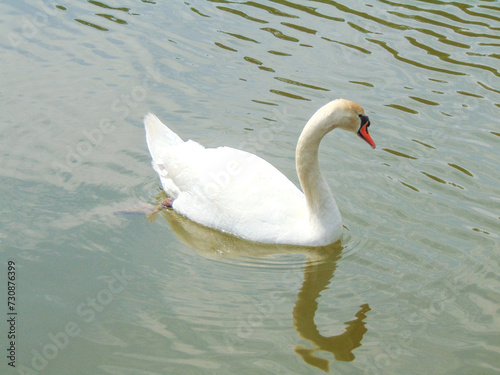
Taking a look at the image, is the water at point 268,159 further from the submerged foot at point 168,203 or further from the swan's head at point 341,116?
the swan's head at point 341,116

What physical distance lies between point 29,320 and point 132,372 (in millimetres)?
1067

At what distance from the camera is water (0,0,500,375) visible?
18.5ft

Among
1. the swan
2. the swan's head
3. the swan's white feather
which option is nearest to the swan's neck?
the swan

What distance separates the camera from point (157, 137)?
8.27m

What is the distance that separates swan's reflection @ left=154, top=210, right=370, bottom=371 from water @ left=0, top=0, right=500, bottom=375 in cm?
2

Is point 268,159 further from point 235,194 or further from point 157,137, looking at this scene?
point 235,194

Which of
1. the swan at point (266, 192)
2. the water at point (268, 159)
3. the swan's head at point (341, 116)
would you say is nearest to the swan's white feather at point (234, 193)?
the swan at point (266, 192)

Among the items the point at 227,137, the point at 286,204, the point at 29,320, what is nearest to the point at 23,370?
the point at 29,320

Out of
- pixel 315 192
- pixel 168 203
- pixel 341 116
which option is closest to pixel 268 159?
pixel 168 203

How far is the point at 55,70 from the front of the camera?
396 inches

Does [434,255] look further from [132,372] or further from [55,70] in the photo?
[55,70]

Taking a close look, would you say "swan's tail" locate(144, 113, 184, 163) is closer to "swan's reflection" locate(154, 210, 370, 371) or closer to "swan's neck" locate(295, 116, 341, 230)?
"swan's reflection" locate(154, 210, 370, 371)

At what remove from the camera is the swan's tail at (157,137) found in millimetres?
8188

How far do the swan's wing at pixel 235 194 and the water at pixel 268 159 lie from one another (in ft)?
0.67
